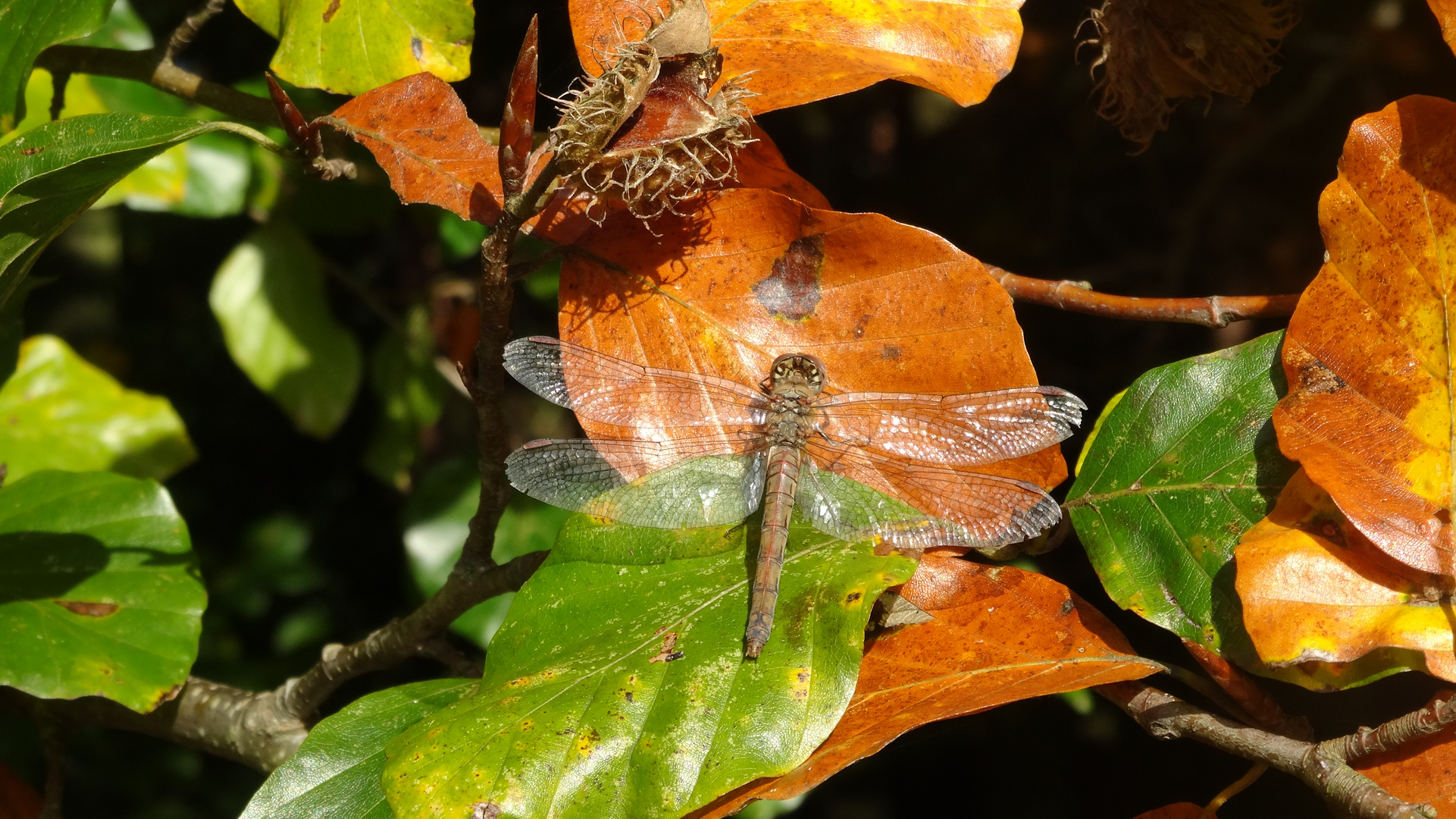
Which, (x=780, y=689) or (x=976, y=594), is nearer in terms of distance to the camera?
(x=780, y=689)

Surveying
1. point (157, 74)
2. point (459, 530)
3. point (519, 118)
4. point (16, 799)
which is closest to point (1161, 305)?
point (519, 118)

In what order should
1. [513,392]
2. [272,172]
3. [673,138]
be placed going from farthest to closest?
[513,392], [272,172], [673,138]

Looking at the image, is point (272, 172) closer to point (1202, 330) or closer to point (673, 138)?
point (673, 138)

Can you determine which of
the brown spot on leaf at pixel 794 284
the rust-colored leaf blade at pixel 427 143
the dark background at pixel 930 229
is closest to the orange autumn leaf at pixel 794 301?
the brown spot on leaf at pixel 794 284

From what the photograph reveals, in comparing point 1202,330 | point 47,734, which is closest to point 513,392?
point 47,734

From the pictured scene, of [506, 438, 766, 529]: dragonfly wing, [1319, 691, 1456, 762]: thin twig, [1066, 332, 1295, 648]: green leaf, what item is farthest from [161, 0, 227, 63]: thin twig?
[1319, 691, 1456, 762]: thin twig

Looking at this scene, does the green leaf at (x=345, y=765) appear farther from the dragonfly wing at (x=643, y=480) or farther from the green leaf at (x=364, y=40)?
the green leaf at (x=364, y=40)

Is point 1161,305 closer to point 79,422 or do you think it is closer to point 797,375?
point 797,375
